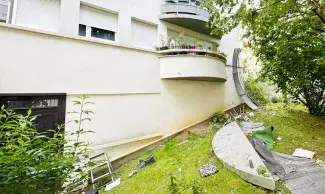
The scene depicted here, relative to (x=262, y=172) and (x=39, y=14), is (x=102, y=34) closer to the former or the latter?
(x=39, y=14)

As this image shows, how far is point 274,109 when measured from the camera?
10305 millimetres

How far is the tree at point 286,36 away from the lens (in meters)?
6.02

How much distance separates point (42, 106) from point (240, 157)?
569 cm

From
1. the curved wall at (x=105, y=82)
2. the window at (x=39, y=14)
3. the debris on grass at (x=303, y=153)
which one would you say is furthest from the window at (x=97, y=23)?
the debris on grass at (x=303, y=153)

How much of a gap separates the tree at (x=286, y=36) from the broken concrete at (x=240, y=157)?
12.3 feet

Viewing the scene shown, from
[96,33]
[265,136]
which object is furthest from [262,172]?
[96,33]

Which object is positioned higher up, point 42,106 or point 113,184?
point 42,106

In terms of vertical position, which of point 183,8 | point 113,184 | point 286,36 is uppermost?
point 183,8

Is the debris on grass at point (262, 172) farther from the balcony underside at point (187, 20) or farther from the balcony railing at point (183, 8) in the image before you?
the balcony railing at point (183, 8)

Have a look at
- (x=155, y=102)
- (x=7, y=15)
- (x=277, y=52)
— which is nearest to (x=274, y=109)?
(x=277, y=52)

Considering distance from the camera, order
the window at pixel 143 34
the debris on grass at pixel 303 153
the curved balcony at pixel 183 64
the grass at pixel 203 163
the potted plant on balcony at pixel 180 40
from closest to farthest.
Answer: the grass at pixel 203 163 → the debris on grass at pixel 303 153 → the window at pixel 143 34 → the curved balcony at pixel 183 64 → the potted plant on balcony at pixel 180 40

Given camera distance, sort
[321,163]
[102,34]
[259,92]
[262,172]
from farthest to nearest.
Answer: [259,92]
[102,34]
[321,163]
[262,172]

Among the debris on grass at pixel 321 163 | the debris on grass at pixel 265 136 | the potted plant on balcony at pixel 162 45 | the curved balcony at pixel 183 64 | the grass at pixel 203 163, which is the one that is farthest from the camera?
the potted plant on balcony at pixel 162 45

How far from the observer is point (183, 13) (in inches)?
352
